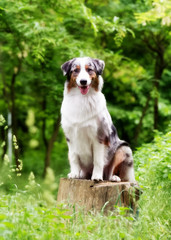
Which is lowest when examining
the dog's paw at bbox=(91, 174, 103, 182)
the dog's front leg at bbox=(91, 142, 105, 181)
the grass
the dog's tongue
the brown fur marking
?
the grass

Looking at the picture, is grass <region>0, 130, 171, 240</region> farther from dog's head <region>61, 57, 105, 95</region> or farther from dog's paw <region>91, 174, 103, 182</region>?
dog's head <region>61, 57, 105, 95</region>

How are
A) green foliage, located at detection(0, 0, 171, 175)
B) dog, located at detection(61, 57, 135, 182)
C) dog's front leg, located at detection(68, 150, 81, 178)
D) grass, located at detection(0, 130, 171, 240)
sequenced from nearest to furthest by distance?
grass, located at detection(0, 130, 171, 240), dog, located at detection(61, 57, 135, 182), dog's front leg, located at detection(68, 150, 81, 178), green foliage, located at detection(0, 0, 171, 175)

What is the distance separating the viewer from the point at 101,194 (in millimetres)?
3887

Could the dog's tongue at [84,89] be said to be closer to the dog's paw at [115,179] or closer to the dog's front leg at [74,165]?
the dog's front leg at [74,165]

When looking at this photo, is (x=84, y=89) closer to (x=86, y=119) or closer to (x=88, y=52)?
(x=86, y=119)

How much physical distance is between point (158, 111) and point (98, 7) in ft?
11.2

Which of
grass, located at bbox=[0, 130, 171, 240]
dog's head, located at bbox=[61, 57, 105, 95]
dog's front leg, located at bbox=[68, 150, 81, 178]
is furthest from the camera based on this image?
dog's front leg, located at bbox=[68, 150, 81, 178]

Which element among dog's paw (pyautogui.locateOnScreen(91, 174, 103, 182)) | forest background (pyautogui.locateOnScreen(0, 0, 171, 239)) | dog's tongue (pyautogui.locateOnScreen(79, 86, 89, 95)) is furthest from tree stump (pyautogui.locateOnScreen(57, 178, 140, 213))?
dog's tongue (pyautogui.locateOnScreen(79, 86, 89, 95))

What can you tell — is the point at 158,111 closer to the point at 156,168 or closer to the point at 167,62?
the point at 167,62

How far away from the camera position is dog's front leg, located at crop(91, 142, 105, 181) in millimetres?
3953

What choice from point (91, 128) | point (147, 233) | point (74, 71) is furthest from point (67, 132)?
point (147, 233)

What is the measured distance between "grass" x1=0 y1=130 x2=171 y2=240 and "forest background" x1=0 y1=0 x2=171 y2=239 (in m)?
0.06

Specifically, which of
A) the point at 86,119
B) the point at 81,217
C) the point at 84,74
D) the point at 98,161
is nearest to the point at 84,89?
the point at 84,74

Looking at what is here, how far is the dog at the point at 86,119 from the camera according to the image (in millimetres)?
3834
